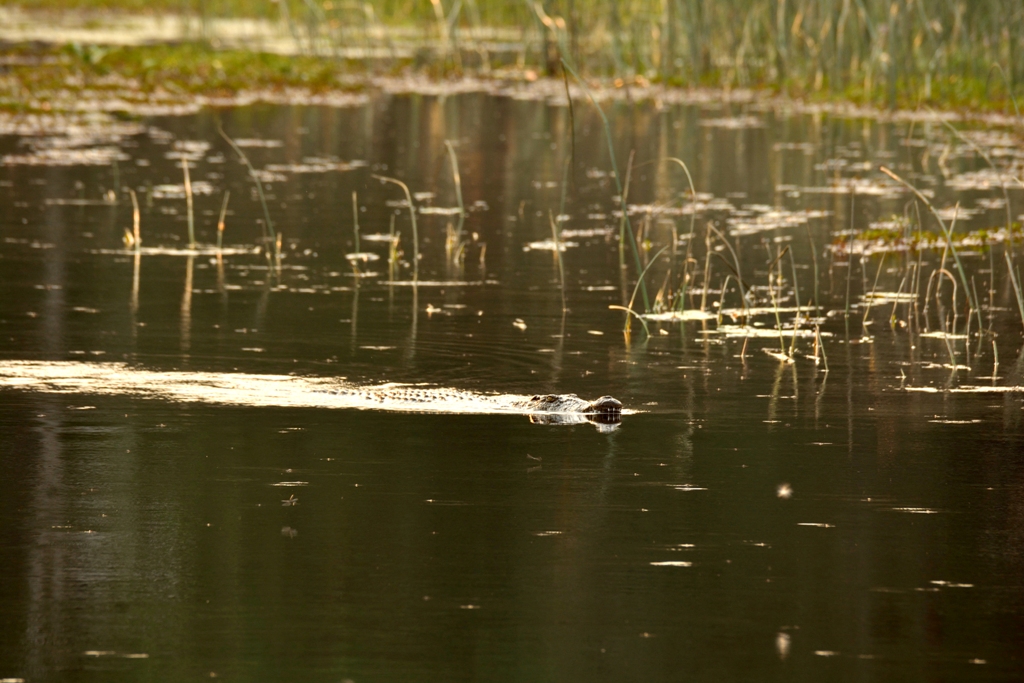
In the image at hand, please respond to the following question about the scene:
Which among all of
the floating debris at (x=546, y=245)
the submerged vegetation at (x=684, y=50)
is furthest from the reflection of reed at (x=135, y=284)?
the submerged vegetation at (x=684, y=50)

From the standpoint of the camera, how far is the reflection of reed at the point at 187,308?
1048 centimetres

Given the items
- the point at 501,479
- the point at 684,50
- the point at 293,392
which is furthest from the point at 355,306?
the point at 684,50

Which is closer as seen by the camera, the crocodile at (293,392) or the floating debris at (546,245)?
the crocodile at (293,392)

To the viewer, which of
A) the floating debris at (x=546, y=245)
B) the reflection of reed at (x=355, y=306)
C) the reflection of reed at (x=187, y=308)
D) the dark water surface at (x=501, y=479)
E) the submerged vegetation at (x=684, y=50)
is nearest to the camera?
the dark water surface at (x=501, y=479)

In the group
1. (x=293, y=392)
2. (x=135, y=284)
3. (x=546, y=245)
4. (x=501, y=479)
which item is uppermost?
(x=546, y=245)

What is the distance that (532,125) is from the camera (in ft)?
86.3

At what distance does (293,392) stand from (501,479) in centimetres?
211

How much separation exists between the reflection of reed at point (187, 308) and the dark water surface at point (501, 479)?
2.3 inches

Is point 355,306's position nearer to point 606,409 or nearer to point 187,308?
point 187,308

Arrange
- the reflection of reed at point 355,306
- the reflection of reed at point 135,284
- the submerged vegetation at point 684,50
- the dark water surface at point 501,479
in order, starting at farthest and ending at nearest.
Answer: the submerged vegetation at point 684,50 < the reflection of reed at point 135,284 < the reflection of reed at point 355,306 < the dark water surface at point 501,479

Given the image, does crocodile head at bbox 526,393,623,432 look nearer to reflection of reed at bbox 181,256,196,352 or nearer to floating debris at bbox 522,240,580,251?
reflection of reed at bbox 181,256,196,352

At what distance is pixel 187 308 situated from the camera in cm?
1170

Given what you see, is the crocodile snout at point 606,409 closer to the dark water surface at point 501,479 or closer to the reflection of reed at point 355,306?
the dark water surface at point 501,479

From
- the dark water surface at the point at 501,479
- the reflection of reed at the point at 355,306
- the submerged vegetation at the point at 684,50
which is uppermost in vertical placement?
the submerged vegetation at the point at 684,50
